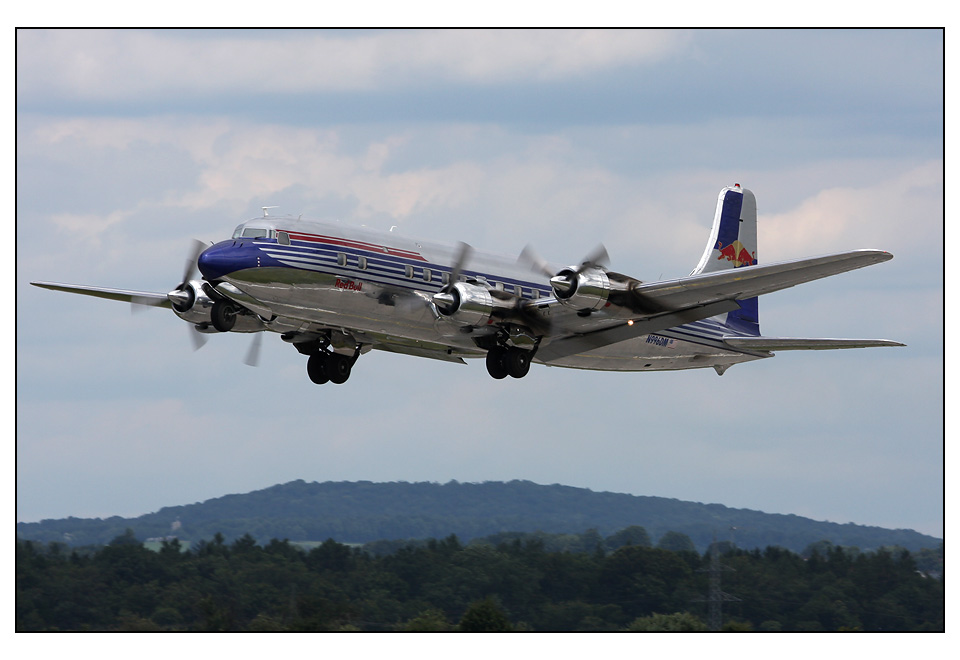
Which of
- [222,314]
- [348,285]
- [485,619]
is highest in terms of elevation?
[348,285]

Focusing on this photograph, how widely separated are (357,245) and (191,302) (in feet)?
15.8

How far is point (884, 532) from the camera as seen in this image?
5788cm

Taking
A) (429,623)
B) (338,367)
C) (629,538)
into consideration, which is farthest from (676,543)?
(338,367)

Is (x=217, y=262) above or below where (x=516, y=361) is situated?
above

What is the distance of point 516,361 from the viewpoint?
1030 inches

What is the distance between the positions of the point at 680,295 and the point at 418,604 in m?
23.3

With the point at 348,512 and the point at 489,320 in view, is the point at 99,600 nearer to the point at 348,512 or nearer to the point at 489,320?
the point at 348,512

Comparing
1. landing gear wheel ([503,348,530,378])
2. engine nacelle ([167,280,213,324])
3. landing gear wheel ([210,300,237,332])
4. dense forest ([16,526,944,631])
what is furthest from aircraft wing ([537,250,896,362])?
dense forest ([16,526,944,631])

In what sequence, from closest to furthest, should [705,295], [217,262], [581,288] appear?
[217,262] → [581,288] → [705,295]

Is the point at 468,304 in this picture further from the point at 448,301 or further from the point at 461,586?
the point at 461,586

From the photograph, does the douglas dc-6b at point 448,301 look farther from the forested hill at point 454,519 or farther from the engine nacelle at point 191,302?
the forested hill at point 454,519

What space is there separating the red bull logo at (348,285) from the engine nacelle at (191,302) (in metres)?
4.24

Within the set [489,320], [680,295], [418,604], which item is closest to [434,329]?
[489,320]

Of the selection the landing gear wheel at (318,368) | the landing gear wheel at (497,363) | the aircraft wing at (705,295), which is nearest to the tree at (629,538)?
the aircraft wing at (705,295)
